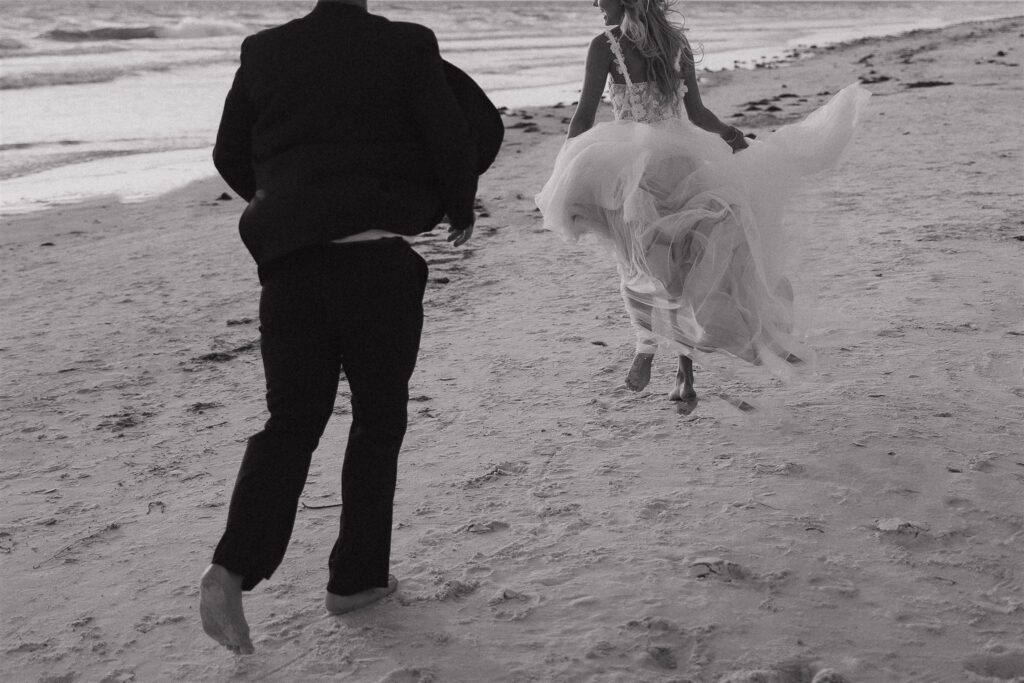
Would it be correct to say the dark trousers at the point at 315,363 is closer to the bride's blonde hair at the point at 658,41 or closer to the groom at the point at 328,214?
the groom at the point at 328,214

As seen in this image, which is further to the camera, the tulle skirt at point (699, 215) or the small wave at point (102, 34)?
the small wave at point (102, 34)

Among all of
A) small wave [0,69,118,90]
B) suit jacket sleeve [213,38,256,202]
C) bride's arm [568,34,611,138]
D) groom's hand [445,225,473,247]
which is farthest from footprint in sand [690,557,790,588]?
small wave [0,69,118,90]

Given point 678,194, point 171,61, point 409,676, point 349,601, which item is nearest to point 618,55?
point 678,194

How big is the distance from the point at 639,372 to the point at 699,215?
0.75 metres

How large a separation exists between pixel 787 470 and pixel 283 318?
2069 millimetres

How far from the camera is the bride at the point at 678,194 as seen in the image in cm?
429

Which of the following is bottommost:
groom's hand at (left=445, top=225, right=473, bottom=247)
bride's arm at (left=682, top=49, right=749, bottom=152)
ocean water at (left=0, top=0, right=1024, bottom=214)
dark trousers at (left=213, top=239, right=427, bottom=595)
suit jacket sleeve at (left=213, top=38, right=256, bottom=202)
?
ocean water at (left=0, top=0, right=1024, bottom=214)

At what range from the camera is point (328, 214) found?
2.71 m

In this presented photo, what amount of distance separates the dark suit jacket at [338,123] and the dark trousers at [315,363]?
94mm

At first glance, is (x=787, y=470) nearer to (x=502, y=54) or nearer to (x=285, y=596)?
(x=285, y=596)

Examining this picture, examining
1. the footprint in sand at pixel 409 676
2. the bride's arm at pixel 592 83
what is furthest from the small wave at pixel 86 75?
the footprint in sand at pixel 409 676

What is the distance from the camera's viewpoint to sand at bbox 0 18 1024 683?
294 centimetres

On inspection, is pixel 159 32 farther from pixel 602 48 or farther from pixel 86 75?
pixel 602 48

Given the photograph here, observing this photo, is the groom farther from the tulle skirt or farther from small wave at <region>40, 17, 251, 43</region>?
small wave at <region>40, 17, 251, 43</region>
